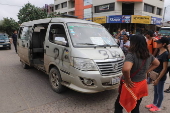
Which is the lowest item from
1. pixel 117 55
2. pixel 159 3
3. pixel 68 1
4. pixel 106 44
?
pixel 117 55

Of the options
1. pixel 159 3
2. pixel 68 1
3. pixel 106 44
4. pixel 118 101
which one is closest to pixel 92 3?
pixel 68 1

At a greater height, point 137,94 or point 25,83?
point 137,94

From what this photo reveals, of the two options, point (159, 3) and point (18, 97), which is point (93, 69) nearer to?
point (18, 97)

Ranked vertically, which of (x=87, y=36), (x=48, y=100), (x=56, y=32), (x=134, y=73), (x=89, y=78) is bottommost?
(x=48, y=100)

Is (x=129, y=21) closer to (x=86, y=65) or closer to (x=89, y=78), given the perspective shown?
(x=86, y=65)

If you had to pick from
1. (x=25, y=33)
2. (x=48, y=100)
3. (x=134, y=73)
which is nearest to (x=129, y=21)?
(x=25, y=33)

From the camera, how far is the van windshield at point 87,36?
365 centimetres

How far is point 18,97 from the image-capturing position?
12.2 feet

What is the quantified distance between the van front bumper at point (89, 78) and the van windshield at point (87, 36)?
79cm

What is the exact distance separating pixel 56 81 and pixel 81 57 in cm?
133

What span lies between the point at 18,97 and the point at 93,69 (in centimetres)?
225

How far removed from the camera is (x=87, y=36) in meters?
3.86

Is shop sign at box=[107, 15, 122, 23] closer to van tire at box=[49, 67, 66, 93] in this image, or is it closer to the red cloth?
van tire at box=[49, 67, 66, 93]

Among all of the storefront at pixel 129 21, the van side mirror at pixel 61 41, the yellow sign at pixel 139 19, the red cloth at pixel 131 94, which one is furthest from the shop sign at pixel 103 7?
the red cloth at pixel 131 94
